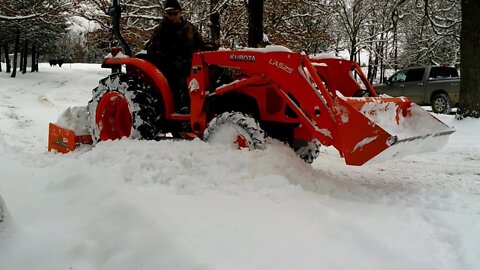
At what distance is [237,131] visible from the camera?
4.96m

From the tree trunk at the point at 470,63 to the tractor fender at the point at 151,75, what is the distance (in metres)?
7.78

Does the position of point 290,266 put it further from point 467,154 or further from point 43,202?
point 467,154

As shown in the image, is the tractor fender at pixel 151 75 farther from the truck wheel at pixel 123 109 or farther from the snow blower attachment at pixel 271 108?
the truck wheel at pixel 123 109

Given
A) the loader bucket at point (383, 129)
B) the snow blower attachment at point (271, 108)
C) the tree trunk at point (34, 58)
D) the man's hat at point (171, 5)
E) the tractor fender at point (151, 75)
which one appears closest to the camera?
the loader bucket at point (383, 129)

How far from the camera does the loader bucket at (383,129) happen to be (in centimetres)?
432

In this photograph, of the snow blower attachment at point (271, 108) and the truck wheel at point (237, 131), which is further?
the truck wheel at point (237, 131)

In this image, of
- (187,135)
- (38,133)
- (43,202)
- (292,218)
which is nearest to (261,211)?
(292,218)

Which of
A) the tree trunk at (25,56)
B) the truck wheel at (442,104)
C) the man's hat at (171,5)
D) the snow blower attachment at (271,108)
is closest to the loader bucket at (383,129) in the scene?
the snow blower attachment at (271,108)

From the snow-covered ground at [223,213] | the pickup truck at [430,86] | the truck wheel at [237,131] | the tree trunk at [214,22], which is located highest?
the tree trunk at [214,22]

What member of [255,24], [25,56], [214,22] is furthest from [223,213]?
[25,56]

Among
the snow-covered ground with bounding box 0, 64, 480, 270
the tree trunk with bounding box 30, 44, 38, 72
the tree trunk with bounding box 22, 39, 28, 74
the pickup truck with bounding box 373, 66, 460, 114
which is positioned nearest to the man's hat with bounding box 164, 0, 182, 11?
the snow-covered ground with bounding box 0, 64, 480, 270

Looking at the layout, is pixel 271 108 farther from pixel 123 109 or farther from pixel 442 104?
pixel 442 104

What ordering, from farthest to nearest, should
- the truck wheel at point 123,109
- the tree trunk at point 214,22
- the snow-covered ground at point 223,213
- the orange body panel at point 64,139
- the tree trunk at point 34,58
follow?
the tree trunk at point 34,58, the tree trunk at point 214,22, the orange body panel at point 64,139, the truck wheel at point 123,109, the snow-covered ground at point 223,213

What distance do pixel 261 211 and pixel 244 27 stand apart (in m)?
16.1
